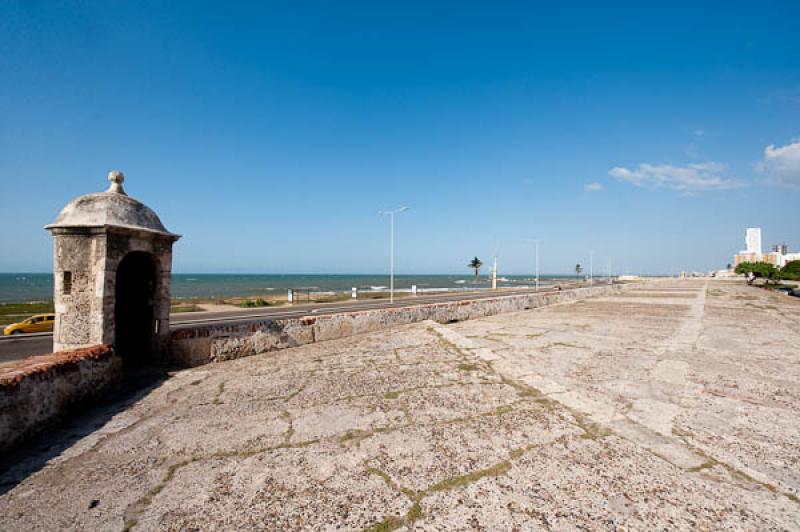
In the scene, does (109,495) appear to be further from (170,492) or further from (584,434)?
(584,434)

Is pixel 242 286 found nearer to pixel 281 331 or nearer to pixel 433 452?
pixel 281 331

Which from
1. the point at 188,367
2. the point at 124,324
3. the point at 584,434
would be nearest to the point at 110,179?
the point at 124,324

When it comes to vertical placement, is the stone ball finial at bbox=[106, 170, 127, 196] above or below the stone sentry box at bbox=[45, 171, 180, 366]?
above

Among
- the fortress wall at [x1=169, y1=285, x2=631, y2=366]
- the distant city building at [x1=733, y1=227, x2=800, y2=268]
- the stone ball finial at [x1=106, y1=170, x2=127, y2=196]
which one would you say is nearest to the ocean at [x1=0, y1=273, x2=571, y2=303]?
the fortress wall at [x1=169, y1=285, x2=631, y2=366]

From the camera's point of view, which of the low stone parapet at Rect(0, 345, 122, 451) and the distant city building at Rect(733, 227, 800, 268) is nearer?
the low stone parapet at Rect(0, 345, 122, 451)

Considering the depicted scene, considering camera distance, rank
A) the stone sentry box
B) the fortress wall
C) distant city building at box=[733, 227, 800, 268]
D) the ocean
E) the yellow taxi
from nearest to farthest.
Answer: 1. the stone sentry box
2. the fortress wall
3. the yellow taxi
4. the ocean
5. distant city building at box=[733, 227, 800, 268]

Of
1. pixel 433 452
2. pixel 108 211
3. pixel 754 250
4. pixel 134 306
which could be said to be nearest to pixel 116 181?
pixel 108 211

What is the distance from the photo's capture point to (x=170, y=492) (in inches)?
95.9

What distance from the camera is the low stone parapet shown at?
10.2 feet

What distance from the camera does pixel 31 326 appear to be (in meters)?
14.7

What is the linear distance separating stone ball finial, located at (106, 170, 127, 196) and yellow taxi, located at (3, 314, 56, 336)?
1463 centimetres

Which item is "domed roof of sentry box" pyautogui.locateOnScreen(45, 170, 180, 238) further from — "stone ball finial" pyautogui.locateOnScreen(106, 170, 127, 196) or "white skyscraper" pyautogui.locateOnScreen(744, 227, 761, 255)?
"white skyscraper" pyautogui.locateOnScreen(744, 227, 761, 255)

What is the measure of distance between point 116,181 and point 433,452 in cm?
638

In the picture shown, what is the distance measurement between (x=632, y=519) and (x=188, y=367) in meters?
6.43
